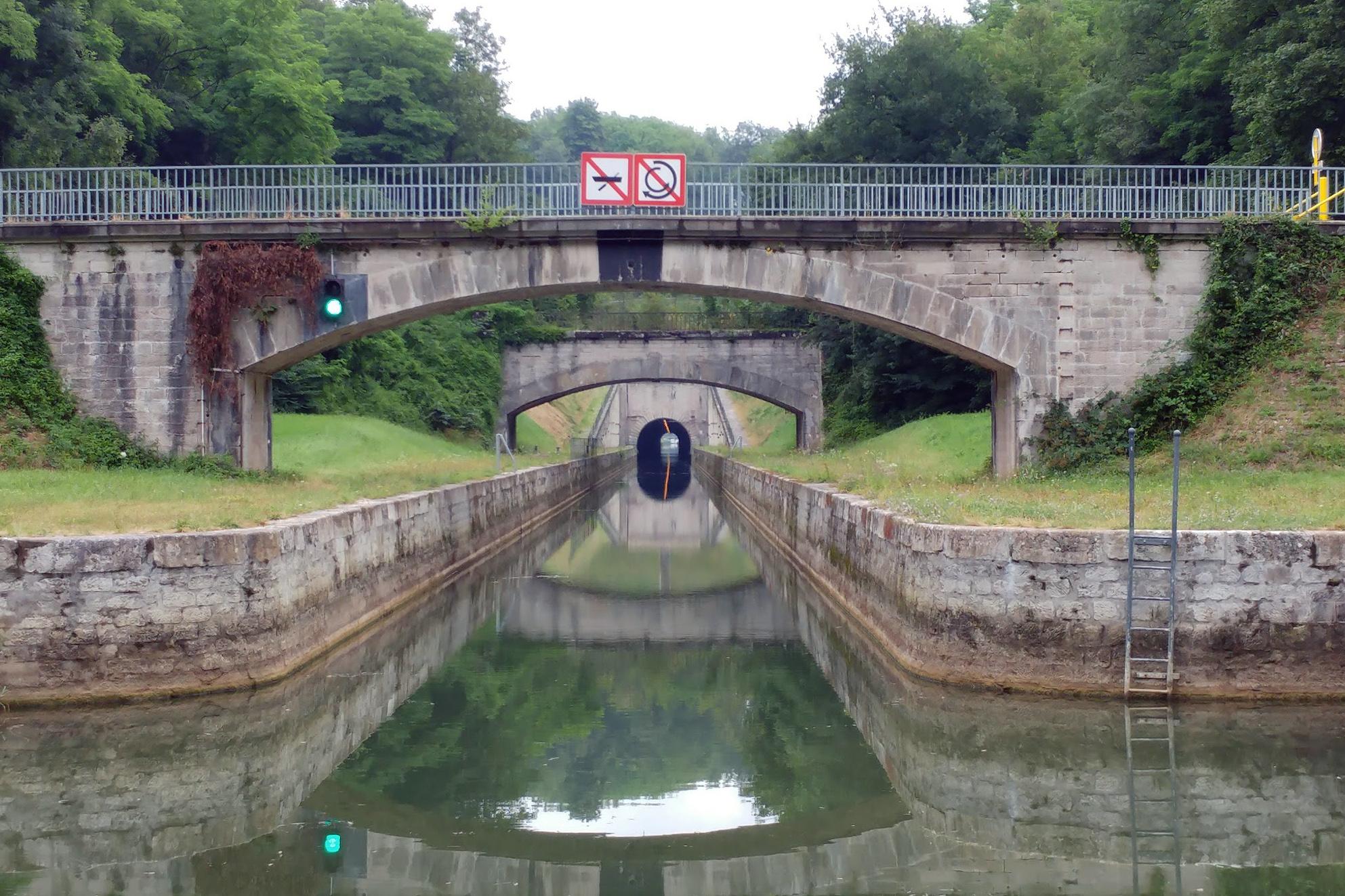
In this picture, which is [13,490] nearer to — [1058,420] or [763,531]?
[1058,420]

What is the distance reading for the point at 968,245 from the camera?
20.4 metres

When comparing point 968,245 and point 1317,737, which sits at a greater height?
point 968,245

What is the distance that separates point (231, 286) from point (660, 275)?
257 inches

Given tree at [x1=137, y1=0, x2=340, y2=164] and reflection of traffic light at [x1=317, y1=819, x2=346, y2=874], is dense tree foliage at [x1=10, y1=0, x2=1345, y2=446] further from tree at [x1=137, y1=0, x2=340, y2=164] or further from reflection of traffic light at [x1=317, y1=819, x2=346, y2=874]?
reflection of traffic light at [x1=317, y1=819, x2=346, y2=874]

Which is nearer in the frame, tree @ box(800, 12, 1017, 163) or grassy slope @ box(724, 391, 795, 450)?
tree @ box(800, 12, 1017, 163)

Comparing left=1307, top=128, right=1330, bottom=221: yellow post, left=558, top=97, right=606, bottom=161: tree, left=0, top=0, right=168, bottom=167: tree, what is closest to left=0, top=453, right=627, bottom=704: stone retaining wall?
left=1307, top=128, right=1330, bottom=221: yellow post

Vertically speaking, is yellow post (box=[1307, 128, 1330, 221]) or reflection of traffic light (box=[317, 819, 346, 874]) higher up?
yellow post (box=[1307, 128, 1330, 221])

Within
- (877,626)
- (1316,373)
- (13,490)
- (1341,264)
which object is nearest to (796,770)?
(877,626)

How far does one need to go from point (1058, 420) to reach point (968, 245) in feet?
9.92

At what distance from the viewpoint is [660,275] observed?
2059 centimetres

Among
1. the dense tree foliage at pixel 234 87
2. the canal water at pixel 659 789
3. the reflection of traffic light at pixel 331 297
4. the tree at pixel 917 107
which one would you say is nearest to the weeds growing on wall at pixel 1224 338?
the canal water at pixel 659 789

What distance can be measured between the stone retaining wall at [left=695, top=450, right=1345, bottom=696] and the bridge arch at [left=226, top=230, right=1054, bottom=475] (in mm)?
9806

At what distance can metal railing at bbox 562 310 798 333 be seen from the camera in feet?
148

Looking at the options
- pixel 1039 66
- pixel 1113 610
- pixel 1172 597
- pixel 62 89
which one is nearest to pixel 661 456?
pixel 1039 66
